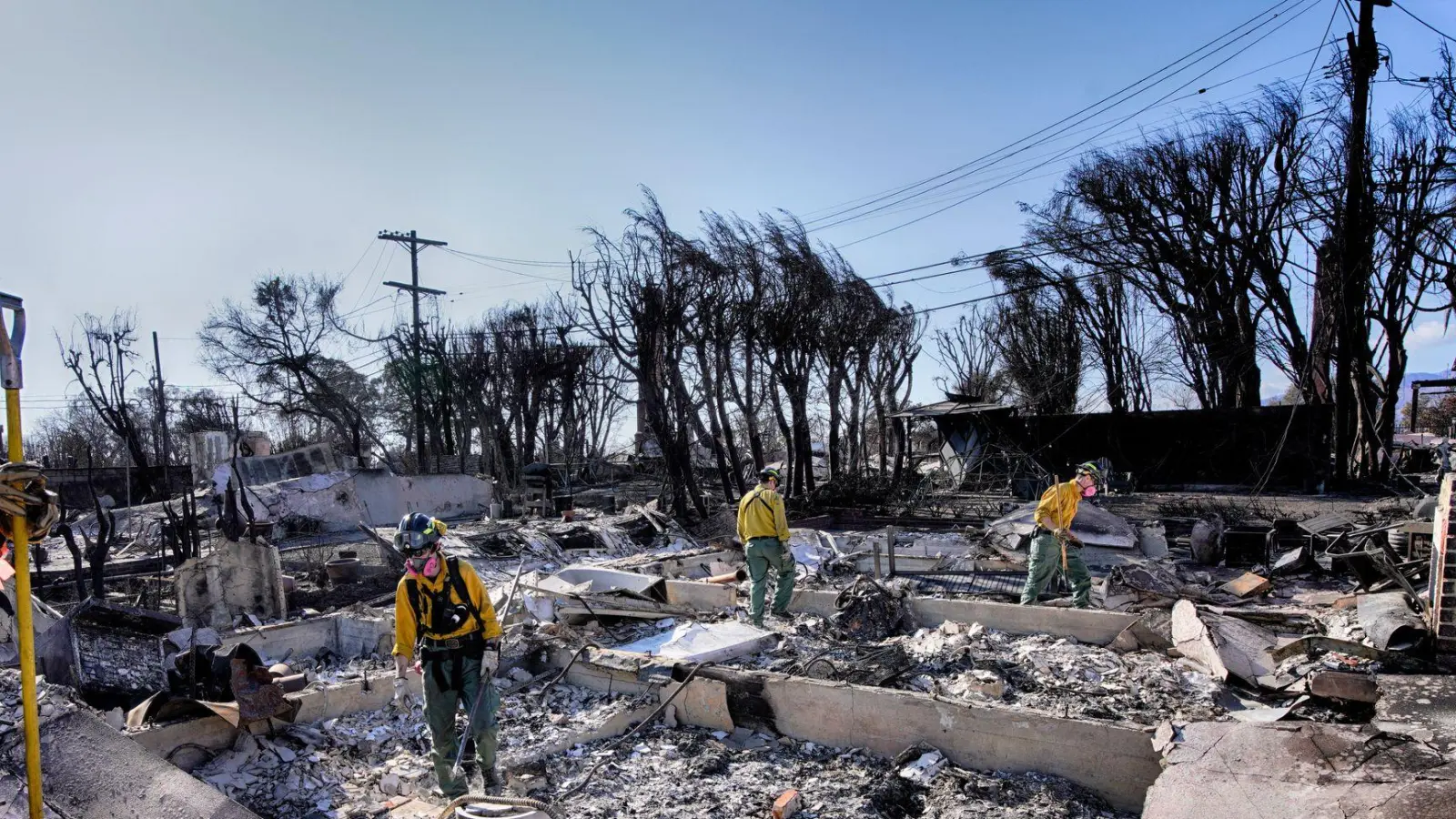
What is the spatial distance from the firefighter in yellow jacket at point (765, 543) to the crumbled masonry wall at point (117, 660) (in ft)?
17.9

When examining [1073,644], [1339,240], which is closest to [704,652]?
[1073,644]

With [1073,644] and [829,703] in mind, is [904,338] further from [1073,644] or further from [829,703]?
[829,703]

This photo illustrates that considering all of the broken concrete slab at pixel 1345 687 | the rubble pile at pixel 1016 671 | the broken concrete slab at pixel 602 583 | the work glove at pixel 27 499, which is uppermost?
the work glove at pixel 27 499

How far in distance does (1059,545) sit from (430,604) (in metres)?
6.60

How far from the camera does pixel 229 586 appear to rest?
9.82 metres

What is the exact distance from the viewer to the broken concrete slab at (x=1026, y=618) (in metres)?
8.16

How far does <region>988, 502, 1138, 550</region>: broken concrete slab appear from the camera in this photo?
39.0 feet

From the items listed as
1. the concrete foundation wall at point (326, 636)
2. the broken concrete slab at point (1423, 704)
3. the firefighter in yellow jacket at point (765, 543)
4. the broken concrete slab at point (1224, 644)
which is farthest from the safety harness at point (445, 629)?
the broken concrete slab at point (1224, 644)

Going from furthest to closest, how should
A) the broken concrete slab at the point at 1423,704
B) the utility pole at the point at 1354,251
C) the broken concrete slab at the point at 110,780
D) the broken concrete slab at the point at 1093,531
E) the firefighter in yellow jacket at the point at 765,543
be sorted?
the utility pole at the point at 1354,251 < the broken concrete slab at the point at 1093,531 < the firefighter in yellow jacket at the point at 765,543 < the broken concrete slab at the point at 1423,704 < the broken concrete slab at the point at 110,780

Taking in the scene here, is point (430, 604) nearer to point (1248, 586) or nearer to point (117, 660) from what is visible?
point (117, 660)

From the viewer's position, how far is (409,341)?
102ft

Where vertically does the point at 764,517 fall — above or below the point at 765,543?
above

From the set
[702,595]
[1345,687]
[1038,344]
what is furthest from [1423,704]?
[1038,344]

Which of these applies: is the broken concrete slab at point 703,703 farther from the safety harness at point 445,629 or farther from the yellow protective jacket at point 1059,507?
the yellow protective jacket at point 1059,507
